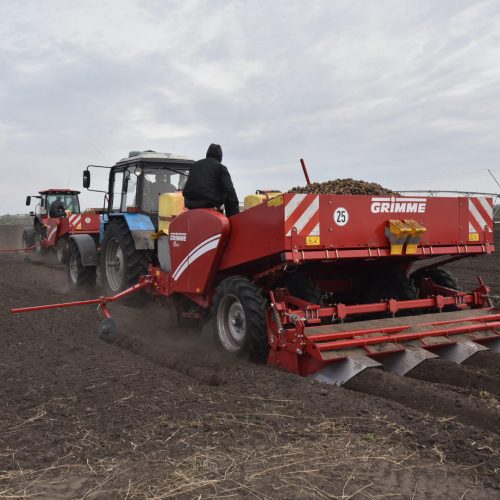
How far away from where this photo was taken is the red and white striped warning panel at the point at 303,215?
486 cm

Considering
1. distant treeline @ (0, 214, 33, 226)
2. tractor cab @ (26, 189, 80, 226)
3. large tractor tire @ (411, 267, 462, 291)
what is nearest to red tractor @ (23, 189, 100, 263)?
tractor cab @ (26, 189, 80, 226)

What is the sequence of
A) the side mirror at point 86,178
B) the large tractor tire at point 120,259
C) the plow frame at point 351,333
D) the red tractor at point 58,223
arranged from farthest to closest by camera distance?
the red tractor at point 58,223
the side mirror at point 86,178
the large tractor tire at point 120,259
the plow frame at point 351,333

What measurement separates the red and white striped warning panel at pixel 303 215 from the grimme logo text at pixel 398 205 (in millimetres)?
650

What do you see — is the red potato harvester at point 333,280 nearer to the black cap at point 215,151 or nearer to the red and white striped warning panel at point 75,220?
the black cap at point 215,151

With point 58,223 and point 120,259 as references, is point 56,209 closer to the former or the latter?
point 58,223

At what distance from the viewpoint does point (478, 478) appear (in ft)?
9.11

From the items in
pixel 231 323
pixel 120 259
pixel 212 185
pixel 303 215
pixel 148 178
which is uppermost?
pixel 148 178

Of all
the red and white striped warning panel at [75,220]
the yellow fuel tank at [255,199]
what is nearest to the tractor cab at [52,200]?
the red and white striped warning panel at [75,220]

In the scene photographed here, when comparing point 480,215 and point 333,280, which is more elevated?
point 480,215

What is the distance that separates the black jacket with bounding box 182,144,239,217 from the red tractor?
311 inches

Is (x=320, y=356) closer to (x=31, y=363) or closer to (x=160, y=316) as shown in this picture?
(x=31, y=363)

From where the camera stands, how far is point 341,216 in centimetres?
513

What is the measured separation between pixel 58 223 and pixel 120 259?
855 centimetres

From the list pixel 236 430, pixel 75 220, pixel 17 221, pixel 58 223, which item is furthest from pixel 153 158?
pixel 17 221
